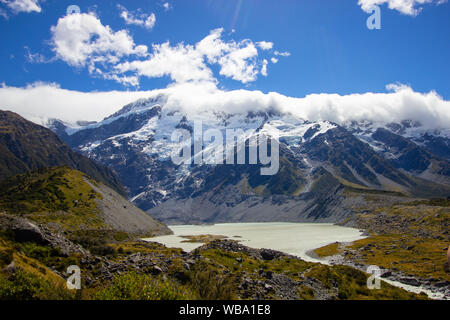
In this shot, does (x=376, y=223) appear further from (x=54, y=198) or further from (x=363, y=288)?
(x=54, y=198)

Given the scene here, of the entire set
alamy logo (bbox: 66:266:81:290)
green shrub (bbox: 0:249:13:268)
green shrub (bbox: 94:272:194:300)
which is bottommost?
alamy logo (bbox: 66:266:81:290)

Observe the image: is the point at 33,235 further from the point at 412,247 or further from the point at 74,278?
the point at 412,247

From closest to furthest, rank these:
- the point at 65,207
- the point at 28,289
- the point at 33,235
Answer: the point at 28,289 < the point at 33,235 < the point at 65,207

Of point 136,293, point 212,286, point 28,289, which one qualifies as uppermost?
point 136,293

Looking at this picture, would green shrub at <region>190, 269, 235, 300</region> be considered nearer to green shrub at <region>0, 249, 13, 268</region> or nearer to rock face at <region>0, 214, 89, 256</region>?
green shrub at <region>0, 249, 13, 268</region>

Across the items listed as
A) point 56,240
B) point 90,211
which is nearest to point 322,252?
point 56,240

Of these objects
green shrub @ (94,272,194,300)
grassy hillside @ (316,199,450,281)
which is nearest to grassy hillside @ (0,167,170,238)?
grassy hillside @ (316,199,450,281)

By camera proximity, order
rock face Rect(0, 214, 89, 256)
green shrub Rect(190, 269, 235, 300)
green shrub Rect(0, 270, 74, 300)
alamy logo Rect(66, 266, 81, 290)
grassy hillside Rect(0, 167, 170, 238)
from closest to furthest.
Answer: green shrub Rect(0, 270, 74, 300) → green shrub Rect(190, 269, 235, 300) → alamy logo Rect(66, 266, 81, 290) → rock face Rect(0, 214, 89, 256) → grassy hillside Rect(0, 167, 170, 238)

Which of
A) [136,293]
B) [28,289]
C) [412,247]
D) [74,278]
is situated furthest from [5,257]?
[412,247]

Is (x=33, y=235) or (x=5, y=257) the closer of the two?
(x=5, y=257)

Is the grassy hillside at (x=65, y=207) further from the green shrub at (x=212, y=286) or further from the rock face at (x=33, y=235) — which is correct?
the green shrub at (x=212, y=286)

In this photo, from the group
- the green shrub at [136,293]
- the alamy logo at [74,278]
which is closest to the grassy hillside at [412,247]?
the green shrub at [136,293]
